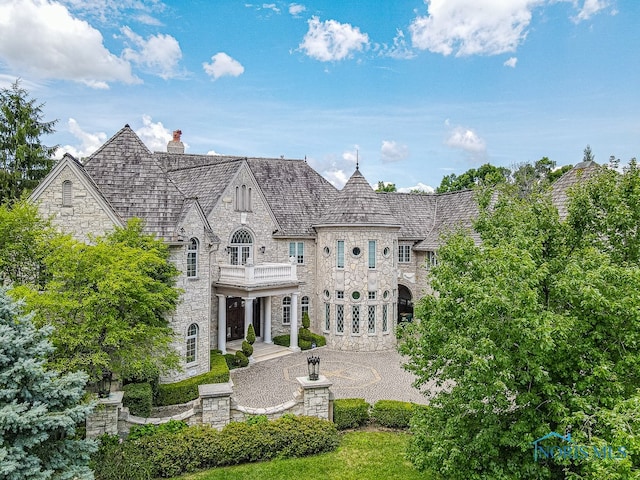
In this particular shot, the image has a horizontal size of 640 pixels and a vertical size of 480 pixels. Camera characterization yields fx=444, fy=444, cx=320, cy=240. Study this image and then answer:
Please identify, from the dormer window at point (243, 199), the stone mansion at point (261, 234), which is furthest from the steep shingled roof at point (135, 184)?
the dormer window at point (243, 199)

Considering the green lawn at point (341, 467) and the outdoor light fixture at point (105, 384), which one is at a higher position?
the outdoor light fixture at point (105, 384)

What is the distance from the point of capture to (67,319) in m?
13.5

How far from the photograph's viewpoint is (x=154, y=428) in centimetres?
1445

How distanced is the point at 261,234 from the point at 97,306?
14.7 meters

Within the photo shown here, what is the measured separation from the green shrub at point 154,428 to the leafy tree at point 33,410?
3.13 meters

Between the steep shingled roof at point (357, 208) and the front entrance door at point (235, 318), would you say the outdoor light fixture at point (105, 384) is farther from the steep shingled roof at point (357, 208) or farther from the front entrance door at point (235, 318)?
the steep shingled roof at point (357, 208)

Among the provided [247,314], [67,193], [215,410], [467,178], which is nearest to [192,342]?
[247,314]

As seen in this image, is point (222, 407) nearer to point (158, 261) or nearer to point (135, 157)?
point (158, 261)

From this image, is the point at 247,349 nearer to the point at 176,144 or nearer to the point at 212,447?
the point at 212,447

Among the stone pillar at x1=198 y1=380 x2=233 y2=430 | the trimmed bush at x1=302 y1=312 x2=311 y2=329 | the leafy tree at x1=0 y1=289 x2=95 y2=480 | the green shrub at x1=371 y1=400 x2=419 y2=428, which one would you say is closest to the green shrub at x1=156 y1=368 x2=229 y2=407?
the stone pillar at x1=198 y1=380 x2=233 y2=430

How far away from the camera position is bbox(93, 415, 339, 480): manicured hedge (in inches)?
502

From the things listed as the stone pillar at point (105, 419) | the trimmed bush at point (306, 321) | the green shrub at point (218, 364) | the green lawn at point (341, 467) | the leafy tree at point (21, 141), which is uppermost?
the leafy tree at point (21, 141)

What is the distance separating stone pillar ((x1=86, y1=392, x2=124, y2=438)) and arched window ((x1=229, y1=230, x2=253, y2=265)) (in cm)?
1360

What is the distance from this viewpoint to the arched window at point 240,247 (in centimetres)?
2702
